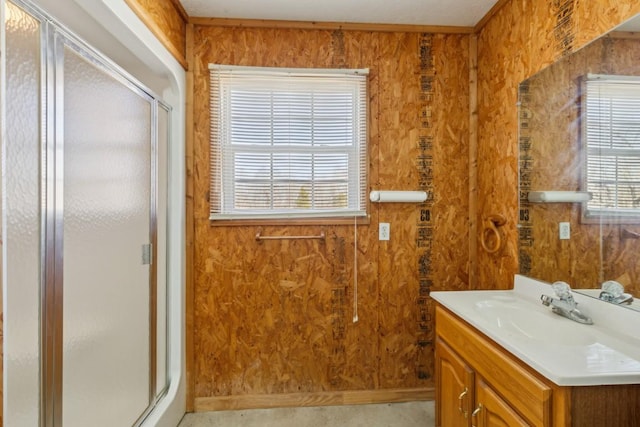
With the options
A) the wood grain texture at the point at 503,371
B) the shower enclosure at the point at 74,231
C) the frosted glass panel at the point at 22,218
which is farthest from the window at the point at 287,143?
the frosted glass panel at the point at 22,218

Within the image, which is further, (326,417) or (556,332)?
(326,417)

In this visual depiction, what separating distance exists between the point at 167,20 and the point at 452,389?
8.24ft

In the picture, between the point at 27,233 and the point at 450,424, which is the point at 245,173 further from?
A: the point at 450,424

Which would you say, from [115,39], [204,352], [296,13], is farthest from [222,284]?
[296,13]

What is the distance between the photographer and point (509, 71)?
1.85 m

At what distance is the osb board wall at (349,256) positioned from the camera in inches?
81.3

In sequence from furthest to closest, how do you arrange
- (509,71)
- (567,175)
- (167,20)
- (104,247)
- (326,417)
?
(326,417), (509,71), (167,20), (567,175), (104,247)

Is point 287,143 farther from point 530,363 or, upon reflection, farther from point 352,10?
point 530,363

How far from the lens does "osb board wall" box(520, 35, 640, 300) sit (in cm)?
121

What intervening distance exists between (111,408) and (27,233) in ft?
3.02

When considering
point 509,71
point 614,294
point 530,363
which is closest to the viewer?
point 530,363

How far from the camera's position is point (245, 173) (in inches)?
81.5

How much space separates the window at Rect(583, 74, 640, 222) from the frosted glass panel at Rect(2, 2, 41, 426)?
2.13 m

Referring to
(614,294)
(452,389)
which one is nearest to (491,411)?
(452,389)
